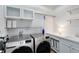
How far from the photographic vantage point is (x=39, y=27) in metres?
1.55

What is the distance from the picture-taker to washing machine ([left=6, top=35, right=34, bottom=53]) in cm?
120

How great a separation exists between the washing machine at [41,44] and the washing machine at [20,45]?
0.12 m

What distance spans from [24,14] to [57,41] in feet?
3.23

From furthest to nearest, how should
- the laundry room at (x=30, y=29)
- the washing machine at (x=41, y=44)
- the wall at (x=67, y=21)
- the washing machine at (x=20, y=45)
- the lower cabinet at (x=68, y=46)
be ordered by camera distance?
the wall at (x=67, y=21)
the washing machine at (x=41, y=44)
the lower cabinet at (x=68, y=46)
the laundry room at (x=30, y=29)
the washing machine at (x=20, y=45)

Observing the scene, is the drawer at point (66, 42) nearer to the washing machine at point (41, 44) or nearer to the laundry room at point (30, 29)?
the laundry room at point (30, 29)

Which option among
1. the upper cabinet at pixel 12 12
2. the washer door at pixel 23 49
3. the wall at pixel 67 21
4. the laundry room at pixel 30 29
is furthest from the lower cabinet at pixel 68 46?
the upper cabinet at pixel 12 12

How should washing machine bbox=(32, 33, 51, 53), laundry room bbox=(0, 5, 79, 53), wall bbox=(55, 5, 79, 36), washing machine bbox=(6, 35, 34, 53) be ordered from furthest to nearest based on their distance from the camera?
1. wall bbox=(55, 5, 79, 36)
2. washing machine bbox=(32, 33, 51, 53)
3. laundry room bbox=(0, 5, 79, 53)
4. washing machine bbox=(6, 35, 34, 53)

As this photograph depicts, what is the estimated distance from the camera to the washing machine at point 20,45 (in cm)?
120

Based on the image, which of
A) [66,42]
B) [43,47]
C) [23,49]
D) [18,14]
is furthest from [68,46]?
[18,14]

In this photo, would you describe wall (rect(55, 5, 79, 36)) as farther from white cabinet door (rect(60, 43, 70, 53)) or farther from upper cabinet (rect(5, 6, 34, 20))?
upper cabinet (rect(5, 6, 34, 20))

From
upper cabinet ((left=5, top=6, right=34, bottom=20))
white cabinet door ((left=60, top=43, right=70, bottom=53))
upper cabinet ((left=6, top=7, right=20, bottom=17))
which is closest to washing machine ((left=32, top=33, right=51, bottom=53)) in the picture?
white cabinet door ((left=60, top=43, right=70, bottom=53))

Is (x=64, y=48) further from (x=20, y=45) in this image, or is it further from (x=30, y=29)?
(x=20, y=45)
